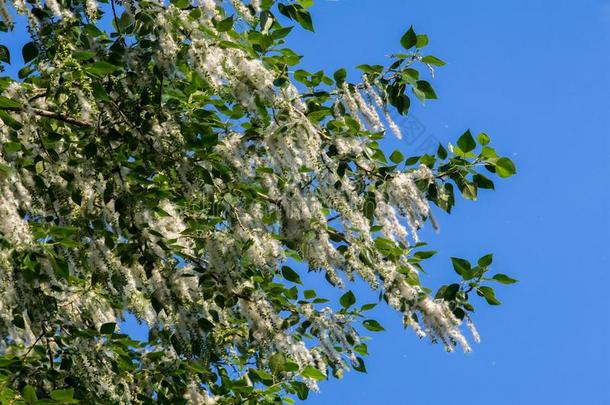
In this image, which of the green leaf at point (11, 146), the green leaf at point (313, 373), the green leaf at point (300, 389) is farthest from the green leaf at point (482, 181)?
the green leaf at point (11, 146)

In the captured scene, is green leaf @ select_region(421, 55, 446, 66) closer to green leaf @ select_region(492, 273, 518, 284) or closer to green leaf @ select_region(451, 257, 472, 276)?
green leaf @ select_region(451, 257, 472, 276)

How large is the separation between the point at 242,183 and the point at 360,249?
0.82 m

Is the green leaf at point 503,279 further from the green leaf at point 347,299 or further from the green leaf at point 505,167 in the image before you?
the green leaf at point 347,299

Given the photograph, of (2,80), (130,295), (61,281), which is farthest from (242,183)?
(61,281)

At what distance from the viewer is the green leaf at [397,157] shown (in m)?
5.07

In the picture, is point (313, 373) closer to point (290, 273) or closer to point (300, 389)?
point (300, 389)

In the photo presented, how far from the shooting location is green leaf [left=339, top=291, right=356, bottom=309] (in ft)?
17.3

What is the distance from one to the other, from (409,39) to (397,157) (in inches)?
26.4

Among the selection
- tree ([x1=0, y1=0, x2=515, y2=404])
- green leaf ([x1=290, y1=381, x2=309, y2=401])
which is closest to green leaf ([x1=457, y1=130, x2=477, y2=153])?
tree ([x1=0, y1=0, x2=515, y2=404])

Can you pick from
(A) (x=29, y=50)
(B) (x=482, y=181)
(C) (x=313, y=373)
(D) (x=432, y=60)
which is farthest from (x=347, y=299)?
(A) (x=29, y=50)

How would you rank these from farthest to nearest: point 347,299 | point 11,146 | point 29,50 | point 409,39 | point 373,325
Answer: point 373,325 < point 347,299 < point 29,50 < point 409,39 < point 11,146

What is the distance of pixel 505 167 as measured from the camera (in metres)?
5.06

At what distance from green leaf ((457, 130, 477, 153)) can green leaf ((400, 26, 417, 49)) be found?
0.59 metres

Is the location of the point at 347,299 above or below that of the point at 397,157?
below
